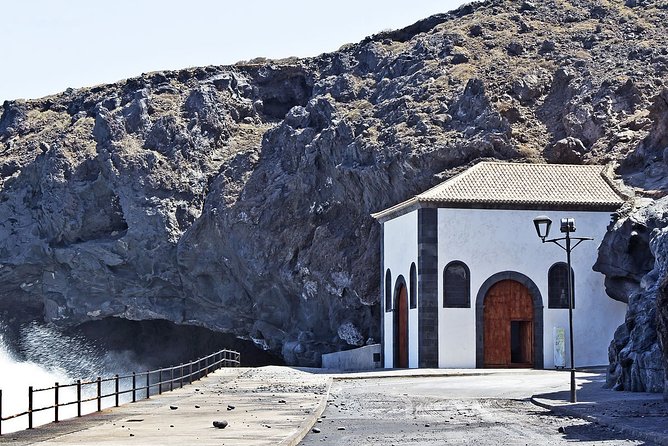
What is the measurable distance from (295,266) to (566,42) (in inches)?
786

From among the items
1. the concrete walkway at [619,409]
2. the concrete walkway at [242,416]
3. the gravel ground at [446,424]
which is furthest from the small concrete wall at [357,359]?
the gravel ground at [446,424]

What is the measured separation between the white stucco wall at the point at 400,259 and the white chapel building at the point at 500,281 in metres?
0.17

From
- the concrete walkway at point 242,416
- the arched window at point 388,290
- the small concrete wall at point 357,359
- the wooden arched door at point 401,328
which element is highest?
the arched window at point 388,290

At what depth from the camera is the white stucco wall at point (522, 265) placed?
46.2m

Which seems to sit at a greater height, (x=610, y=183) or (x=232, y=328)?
(x=610, y=183)

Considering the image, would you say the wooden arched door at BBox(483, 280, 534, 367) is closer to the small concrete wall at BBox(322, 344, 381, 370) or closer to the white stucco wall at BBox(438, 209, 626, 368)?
the white stucco wall at BBox(438, 209, 626, 368)

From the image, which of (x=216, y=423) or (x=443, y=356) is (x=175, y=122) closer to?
(x=443, y=356)

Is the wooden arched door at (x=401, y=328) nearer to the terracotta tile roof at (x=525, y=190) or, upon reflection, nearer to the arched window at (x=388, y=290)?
the arched window at (x=388, y=290)

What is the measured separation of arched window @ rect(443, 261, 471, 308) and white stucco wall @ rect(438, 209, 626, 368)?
183mm

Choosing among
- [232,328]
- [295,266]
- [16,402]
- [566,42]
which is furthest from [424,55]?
[16,402]

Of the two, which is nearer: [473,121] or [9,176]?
[473,121]

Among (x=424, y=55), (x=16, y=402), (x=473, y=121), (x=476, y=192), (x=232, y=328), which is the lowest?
(x=16, y=402)

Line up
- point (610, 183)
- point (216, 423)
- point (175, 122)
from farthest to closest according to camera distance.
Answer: point (175, 122), point (610, 183), point (216, 423)

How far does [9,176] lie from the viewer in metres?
76.8
